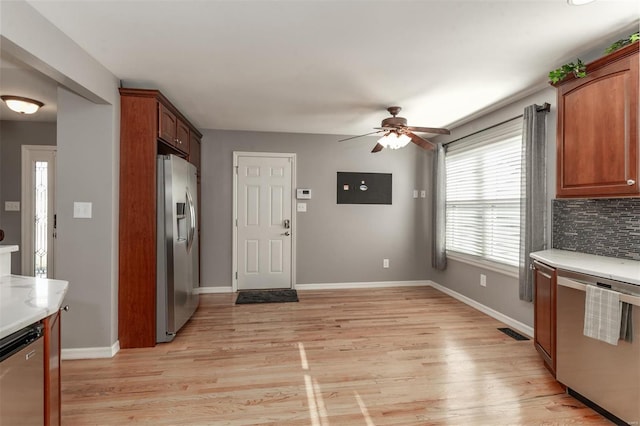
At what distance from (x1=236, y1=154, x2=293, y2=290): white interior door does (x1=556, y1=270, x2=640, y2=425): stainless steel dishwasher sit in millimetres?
3429

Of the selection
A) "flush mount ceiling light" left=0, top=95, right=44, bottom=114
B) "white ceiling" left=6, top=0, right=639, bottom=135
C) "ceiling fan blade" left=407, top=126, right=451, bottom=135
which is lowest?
"ceiling fan blade" left=407, top=126, right=451, bottom=135

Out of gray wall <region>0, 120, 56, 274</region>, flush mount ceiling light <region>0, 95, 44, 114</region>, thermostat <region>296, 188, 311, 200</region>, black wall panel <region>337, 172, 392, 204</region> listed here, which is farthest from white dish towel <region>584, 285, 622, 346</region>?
gray wall <region>0, 120, 56, 274</region>

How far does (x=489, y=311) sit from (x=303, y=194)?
294 centimetres

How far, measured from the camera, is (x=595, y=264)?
81.1 inches

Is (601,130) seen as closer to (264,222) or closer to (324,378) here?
(324,378)

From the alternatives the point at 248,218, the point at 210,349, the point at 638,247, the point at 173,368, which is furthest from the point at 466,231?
the point at 173,368

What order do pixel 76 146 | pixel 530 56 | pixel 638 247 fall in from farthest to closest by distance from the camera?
pixel 76 146 → pixel 530 56 → pixel 638 247

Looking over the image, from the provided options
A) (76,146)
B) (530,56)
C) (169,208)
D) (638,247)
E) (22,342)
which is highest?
(530,56)

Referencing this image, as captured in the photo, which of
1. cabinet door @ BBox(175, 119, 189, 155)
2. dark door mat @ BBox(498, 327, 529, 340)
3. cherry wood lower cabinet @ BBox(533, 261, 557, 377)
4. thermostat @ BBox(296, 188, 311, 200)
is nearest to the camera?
cherry wood lower cabinet @ BBox(533, 261, 557, 377)

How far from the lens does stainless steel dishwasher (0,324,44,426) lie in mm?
1052

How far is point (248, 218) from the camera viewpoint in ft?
15.4

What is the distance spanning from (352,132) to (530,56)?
2607mm

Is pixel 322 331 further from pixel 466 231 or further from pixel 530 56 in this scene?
pixel 530 56

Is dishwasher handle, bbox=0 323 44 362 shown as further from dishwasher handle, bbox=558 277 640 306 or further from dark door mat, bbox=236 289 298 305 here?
dark door mat, bbox=236 289 298 305
